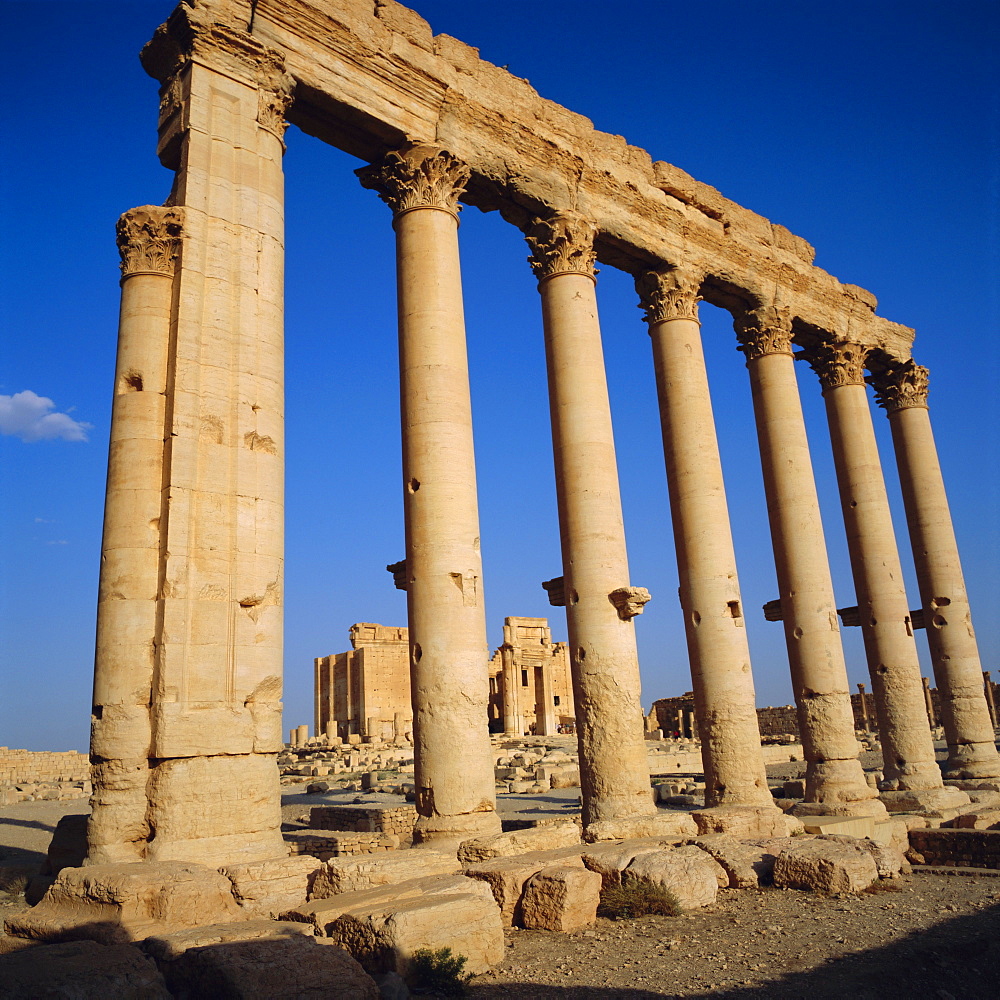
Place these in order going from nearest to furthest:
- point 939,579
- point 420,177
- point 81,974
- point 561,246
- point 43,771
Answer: point 81,974 → point 420,177 → point 561,246 → point 939,579 → point 43,771

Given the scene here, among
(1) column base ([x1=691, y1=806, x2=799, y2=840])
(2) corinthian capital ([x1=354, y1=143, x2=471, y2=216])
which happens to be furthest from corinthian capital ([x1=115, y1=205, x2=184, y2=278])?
(1) column base ([x1=691, y1=806, x2=799, y2=840])

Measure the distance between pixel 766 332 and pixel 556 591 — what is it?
830cm

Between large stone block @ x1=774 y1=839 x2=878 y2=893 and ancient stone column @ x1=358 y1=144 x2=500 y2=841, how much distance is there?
3578mm

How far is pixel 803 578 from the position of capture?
17766 mm

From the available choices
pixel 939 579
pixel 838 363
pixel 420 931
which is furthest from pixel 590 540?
pixel 939 579

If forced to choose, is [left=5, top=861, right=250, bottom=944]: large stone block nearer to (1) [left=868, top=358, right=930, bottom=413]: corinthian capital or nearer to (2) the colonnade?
(2) the colonnade

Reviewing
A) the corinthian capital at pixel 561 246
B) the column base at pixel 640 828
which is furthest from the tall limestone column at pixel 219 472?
the corinthian capital at pixel 561 246

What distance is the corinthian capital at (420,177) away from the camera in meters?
13.6

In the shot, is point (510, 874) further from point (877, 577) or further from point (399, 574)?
point (877, 577)

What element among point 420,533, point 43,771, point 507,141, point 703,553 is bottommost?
point 43,771

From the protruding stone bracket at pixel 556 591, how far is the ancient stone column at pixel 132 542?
709 cm

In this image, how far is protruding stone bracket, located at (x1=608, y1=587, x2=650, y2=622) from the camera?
13453 millimetres

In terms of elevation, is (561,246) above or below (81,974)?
above

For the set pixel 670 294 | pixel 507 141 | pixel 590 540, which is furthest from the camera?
pixel 670 294
